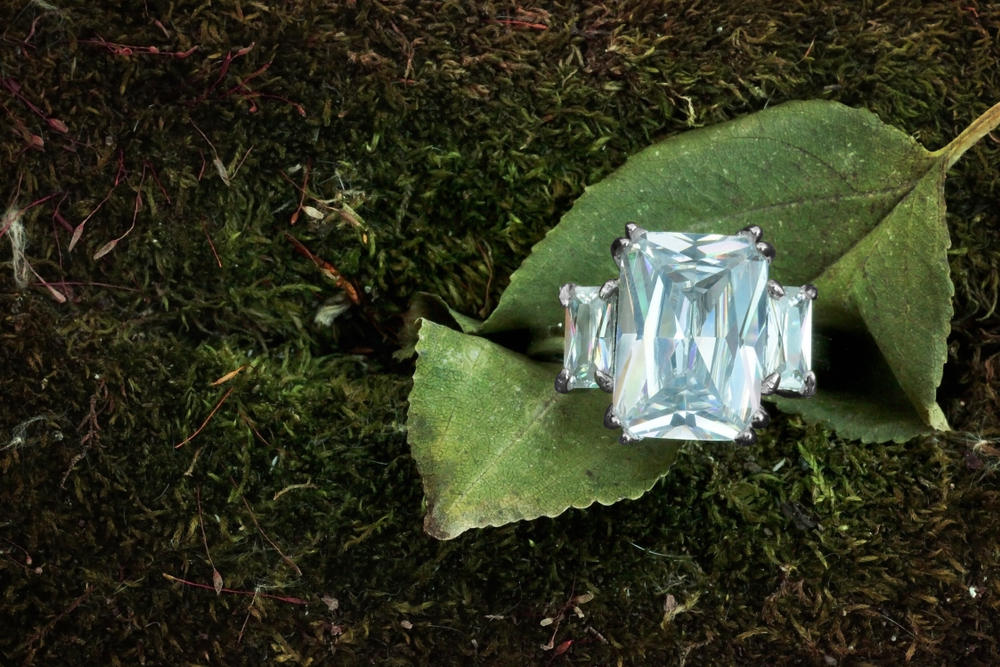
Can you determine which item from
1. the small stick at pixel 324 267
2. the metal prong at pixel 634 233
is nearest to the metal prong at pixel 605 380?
the metal prong at pixel 634 233

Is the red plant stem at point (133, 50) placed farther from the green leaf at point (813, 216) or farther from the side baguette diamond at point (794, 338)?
the side baguette diamond at point (794, 338)

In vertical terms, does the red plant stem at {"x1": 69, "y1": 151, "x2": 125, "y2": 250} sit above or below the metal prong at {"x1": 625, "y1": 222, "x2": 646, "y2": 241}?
below

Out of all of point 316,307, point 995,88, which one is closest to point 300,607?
point 316,307

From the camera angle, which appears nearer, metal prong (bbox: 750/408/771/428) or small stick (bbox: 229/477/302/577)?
metal prong (bbox: 750/408/771/428)

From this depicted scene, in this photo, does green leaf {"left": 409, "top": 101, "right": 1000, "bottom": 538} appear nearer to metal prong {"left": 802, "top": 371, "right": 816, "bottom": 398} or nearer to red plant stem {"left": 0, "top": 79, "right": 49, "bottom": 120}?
metal prong {"left": 802, "top": 371, "right": 816, "bottom": 398}

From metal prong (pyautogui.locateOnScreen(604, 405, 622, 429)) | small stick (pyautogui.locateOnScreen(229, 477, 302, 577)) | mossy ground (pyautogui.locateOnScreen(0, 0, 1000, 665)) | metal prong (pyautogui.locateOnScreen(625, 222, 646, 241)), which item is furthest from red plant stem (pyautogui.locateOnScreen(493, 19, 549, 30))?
small stick (pyautogui.locateOnScreen(229, 477, 302, 577))

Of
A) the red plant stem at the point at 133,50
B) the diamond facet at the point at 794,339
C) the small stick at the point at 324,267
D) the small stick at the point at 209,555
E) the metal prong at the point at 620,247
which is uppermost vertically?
the red plant stem at the point at 133,50

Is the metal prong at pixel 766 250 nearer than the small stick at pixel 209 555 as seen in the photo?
Yes

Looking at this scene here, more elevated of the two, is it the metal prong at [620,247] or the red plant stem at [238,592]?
the metal prong at [620,247]
